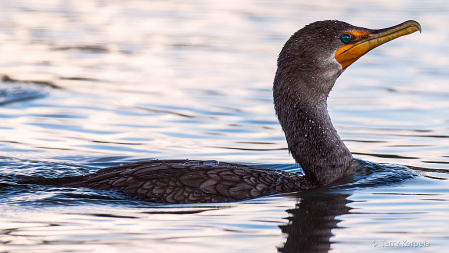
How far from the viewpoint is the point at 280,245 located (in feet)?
19.2

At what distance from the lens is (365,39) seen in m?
7.54

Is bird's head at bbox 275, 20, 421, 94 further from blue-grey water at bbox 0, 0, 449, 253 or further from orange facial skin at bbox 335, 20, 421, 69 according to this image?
blue-grey water at bbox 0, 0, 449, 253

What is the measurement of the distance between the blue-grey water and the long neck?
0.26 m

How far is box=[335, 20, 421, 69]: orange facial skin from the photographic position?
7.44 m

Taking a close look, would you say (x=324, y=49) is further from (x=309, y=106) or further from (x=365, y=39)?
(x=309, y=106)

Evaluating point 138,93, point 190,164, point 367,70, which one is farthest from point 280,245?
point 367,70

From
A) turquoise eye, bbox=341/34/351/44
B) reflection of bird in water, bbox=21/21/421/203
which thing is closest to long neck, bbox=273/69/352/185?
reflection of bird in water, bbox=21/21/421/203

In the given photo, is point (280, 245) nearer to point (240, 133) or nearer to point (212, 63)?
point (240, 133)

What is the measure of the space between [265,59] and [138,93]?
3801mm

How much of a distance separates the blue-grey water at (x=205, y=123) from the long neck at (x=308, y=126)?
26cm

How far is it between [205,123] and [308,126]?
12.0 ft

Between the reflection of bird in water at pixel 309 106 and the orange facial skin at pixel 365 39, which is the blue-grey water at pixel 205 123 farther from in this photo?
the orange facial skin at pixel 365 39

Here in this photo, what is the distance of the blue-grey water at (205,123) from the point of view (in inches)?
242

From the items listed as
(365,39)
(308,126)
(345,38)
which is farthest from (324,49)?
(308,126)
